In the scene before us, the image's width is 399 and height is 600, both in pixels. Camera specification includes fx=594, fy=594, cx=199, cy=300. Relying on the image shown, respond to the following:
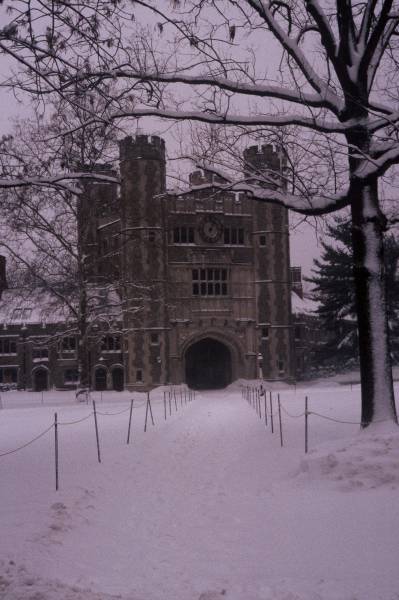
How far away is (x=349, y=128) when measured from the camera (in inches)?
402

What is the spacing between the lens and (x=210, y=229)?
4541cm

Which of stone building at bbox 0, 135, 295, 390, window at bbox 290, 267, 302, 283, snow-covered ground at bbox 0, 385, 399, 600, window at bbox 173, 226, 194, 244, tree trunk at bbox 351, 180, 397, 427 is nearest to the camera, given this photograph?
snow-covered ground at bbox 0, 385, 399, 600

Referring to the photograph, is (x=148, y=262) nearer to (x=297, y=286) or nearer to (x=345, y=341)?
(x=345, y=341)

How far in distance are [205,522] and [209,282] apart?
38.3 m

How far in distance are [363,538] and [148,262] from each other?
3733cm

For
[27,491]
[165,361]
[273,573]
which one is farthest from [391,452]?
[165,361]

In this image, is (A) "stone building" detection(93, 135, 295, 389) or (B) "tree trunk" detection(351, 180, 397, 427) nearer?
(B) "tree trunk" detection(351, 180, 397, 427)

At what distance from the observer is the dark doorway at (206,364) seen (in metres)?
46.2

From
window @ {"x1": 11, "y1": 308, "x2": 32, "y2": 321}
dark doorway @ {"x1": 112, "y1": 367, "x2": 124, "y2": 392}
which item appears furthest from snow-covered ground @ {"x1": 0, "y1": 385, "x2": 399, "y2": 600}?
window @ {"x1": 11, "y1": 308, "x2": 32, "y2": 321}

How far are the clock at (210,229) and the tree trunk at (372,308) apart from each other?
3463 cm

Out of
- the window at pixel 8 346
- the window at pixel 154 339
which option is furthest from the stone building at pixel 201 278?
the window at pixel 8 346

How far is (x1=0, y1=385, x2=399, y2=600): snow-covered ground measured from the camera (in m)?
4.85

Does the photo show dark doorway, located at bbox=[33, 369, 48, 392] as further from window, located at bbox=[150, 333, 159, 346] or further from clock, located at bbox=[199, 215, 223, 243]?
clock, located at bbox=[199, 215, 223, 243]

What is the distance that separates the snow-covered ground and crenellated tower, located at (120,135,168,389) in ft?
96.4
